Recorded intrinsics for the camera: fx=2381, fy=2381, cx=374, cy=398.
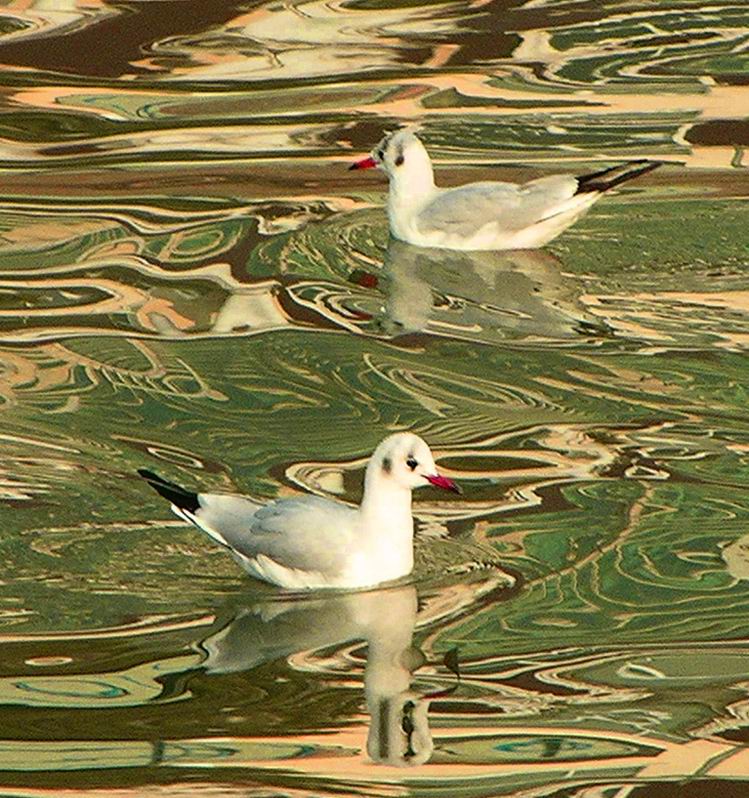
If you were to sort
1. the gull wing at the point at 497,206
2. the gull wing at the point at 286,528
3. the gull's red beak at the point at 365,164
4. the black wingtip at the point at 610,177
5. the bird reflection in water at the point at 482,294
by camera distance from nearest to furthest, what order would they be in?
the gull wing at the point at 286,528 → the bird reflection in water at the point at 482,294 → the gull wing at the point at 497,206 → the black wingtip at the point at 610,177 → the gull's red beak at the point at 365,164

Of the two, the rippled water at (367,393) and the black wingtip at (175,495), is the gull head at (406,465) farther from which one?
the black wingtip at (175,495)

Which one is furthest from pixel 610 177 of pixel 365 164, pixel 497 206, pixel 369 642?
pixel 369 642

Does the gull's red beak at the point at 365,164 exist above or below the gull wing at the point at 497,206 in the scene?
above

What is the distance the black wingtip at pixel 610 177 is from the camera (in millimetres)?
10281

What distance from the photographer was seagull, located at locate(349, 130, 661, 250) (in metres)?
10.2

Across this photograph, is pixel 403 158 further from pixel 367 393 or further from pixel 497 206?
pixel 367 393

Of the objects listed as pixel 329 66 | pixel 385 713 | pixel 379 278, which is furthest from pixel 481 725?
pixel 329 66

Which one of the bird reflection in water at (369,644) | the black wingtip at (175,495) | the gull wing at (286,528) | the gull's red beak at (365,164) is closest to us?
the bird reflection in water at (369,644)

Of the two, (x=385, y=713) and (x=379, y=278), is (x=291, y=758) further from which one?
(x=379, y=278)

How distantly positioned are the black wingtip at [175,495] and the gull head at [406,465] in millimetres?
522

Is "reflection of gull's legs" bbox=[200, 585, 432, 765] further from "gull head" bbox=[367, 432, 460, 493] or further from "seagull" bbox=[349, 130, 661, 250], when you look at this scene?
"seagull" bbox=[349, 130, 661, 250]

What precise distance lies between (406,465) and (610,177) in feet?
12.9

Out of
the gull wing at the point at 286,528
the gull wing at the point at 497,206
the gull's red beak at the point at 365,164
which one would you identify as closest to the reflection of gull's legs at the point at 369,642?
the gull wing at the point at 286,528

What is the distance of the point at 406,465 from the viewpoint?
22.5ft
